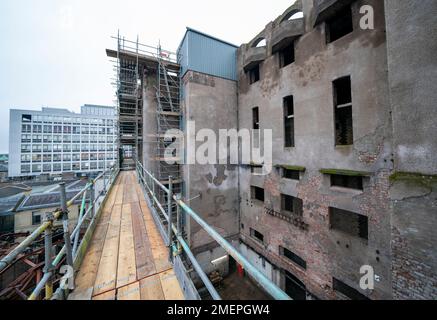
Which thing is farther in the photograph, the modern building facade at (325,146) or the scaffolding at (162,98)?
the scaffolding at (162,98)

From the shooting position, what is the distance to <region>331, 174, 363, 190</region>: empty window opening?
5.66 metres

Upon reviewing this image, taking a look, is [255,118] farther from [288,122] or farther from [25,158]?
[25,158]

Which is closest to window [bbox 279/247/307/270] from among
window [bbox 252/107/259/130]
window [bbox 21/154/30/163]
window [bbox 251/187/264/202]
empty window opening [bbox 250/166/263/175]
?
window [bbox 251/187/264/202]

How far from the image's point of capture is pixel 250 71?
10.1 meters

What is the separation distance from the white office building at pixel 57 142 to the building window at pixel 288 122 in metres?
31.0

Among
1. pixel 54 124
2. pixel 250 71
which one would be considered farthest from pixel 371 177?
pixel 54 124

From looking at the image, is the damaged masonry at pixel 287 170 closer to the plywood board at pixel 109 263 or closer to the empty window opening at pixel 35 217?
the plywood board at pixel 109 263

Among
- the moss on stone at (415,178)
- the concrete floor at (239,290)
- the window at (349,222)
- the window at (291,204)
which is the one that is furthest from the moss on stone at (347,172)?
the concrete floor at (239,290)

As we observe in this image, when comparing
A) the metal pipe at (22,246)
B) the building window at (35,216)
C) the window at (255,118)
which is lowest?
the building window at (35,216)

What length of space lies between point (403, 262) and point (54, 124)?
52294 mm

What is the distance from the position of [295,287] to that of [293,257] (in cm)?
132

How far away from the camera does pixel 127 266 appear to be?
245cm

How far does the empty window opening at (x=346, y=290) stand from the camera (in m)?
5.64
